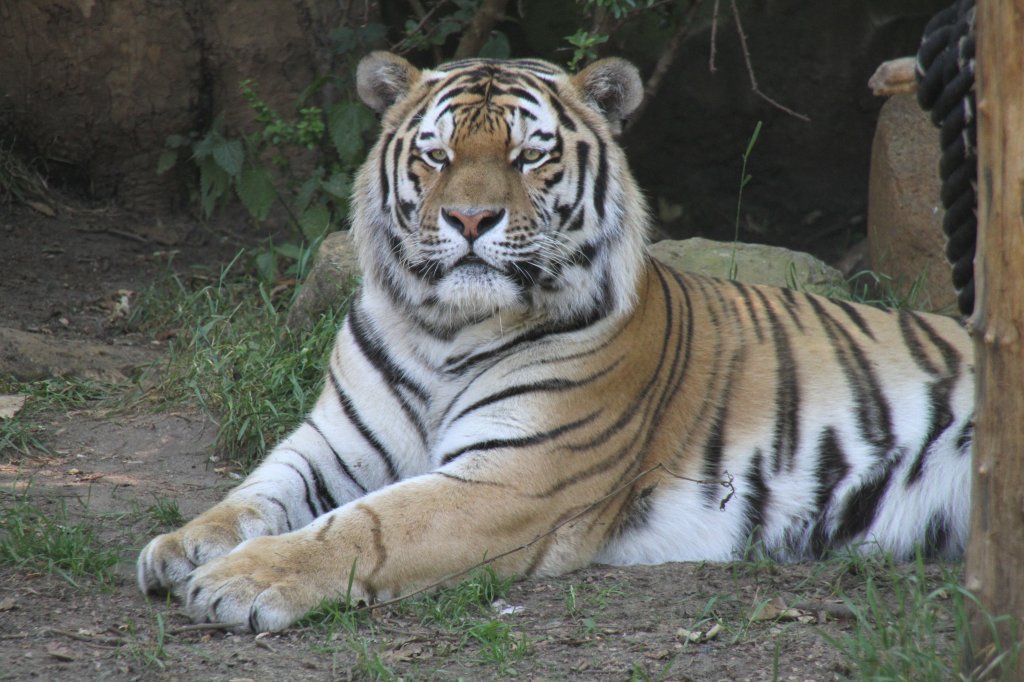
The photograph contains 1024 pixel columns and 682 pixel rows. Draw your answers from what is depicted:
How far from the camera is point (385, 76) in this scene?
12.6 ft

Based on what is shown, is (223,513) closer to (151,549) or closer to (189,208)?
(151,549)

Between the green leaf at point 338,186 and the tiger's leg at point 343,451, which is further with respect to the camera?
the green leaf at point 338,186

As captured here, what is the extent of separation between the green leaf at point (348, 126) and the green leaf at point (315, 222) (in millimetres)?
285

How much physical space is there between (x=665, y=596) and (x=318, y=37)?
444cm

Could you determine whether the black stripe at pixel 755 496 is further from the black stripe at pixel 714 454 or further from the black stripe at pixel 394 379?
the black stripe at pixel 394 379

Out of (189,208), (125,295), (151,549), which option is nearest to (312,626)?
(151,549)

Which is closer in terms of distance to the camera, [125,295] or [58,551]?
[58,551]

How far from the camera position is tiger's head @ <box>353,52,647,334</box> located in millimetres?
3422

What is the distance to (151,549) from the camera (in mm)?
3172

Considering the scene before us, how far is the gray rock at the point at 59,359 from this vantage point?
199 inches

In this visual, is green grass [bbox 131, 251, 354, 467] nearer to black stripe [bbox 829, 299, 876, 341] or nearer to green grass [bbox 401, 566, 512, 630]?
green grass [bbox 401, 566, 512, 630]

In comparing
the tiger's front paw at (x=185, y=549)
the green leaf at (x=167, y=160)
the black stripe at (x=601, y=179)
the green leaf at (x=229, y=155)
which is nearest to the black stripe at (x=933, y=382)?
the black stripe at (x=601, y=179)

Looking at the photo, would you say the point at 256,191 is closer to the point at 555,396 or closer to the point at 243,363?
the point at 243,363

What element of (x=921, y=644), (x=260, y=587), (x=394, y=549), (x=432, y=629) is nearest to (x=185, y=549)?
(x=260, y=587)
